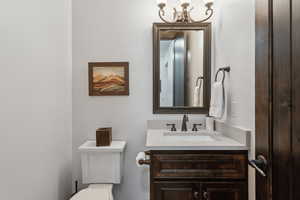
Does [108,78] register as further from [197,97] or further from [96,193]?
[96,193]

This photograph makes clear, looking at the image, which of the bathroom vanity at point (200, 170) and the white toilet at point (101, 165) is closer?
the bathroom vanity at point (200, 170)

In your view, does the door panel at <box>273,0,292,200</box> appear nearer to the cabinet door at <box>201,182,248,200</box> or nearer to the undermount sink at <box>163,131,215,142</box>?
the cabinet door at <box>201,182,248,200</box>

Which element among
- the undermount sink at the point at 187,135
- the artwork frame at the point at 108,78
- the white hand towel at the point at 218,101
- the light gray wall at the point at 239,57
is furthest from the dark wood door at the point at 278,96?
the artwork frame at the point at 108,78

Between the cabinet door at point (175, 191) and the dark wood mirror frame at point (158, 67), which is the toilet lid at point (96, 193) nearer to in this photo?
the cabinet door at point (175, 191)

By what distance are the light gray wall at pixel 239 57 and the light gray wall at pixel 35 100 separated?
58.8 inches

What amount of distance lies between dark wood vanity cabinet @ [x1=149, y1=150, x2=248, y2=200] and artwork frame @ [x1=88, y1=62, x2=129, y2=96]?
3.03ft

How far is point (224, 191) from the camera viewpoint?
57.1 inches

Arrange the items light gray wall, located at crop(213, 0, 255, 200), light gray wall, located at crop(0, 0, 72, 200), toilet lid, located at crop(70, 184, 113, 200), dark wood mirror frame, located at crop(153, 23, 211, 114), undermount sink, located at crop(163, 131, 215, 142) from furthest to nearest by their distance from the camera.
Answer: dark wood mirror frame, located at crop(153, 23, 211, 114)
undermount sink, located at crop(163, 131, 215, 142)
toilet lid, located at crop(70, 184, 113, 200)
light gray wall, located at crop(213, 0, 255, 200)
light gray wall, located at crop(0, 0, 72, 200)

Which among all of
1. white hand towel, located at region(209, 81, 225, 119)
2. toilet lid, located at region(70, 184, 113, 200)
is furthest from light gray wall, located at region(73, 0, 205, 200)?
white hand towel, located at region(209, 81, 225, 119)

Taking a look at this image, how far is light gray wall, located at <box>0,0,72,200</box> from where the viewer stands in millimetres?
1276

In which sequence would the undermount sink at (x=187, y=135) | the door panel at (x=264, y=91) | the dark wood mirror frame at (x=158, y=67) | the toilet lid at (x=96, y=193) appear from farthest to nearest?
the dark wood mirror frame at (x=158, y=67)
the undermount sink at (x=187, y=135)
the toilet lid at (x=96, y=193)
the door panel at (x=264, y=91)

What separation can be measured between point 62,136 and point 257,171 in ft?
5.56

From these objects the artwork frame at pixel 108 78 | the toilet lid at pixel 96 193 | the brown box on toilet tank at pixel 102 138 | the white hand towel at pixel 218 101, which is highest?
the artwork frame at pixel 108 78

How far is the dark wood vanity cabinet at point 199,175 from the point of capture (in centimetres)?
144
